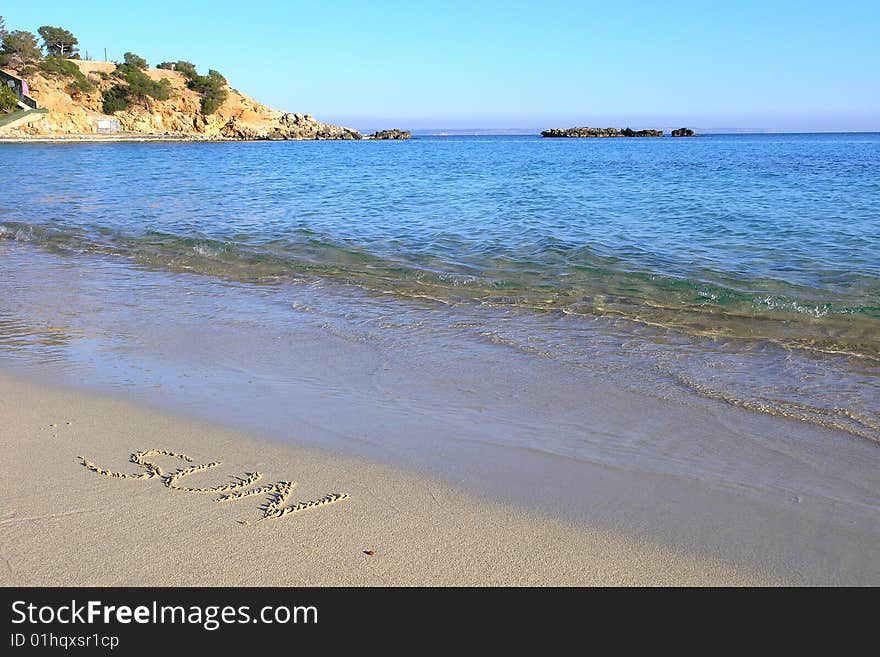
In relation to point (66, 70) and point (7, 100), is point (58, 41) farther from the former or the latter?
point (7, 100)

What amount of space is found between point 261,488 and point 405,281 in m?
5.97

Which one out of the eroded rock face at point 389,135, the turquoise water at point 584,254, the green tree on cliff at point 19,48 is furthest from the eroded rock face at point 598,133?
the turquoise water at point 584,254

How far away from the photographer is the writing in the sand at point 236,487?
3199 mm

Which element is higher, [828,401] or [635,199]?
[635,199]

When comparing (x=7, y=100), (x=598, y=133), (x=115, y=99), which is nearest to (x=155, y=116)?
(x=115, y=99)

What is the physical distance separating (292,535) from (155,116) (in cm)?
9995

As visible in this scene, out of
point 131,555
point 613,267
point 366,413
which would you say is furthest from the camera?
point 613,267

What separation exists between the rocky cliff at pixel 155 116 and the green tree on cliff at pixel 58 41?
343 cm

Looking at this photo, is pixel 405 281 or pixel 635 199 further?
pixel 635 199

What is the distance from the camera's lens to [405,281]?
30.2 feet

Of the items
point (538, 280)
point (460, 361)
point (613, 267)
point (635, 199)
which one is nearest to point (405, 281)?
point (538, 280)

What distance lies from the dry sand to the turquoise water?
7.70 feet

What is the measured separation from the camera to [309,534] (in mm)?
2955
